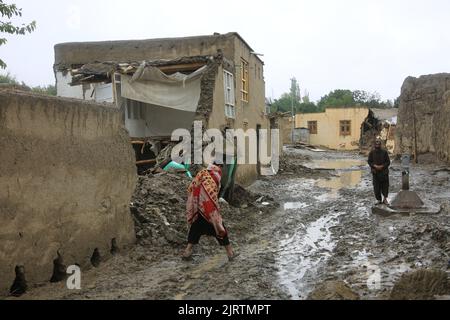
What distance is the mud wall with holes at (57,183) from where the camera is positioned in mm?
4855

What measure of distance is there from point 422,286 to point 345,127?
41.9 metres

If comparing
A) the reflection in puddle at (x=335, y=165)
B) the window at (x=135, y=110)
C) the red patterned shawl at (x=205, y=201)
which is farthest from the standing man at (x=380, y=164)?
the reflection in puddle at (x=335, y=165)

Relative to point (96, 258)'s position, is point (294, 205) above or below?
below

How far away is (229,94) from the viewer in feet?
49.9

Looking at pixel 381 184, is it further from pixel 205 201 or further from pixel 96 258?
pixel 96 258

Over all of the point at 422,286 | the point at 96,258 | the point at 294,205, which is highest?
the point at 422,286

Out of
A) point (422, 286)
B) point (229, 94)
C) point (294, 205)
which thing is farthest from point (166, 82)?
point (422, 286)

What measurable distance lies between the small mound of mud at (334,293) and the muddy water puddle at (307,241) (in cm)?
46

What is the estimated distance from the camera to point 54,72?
56.4ft

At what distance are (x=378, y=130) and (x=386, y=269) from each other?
3180 cm

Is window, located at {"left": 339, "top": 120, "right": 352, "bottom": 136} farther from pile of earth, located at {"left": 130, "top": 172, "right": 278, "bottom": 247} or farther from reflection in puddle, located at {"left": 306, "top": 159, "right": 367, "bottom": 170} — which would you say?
pile of earth, located at {"left": 130, "top": 172, "right": 278, "bottom": 247}

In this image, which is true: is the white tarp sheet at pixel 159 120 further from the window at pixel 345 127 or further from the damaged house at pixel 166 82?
the window at pixel 345 127
